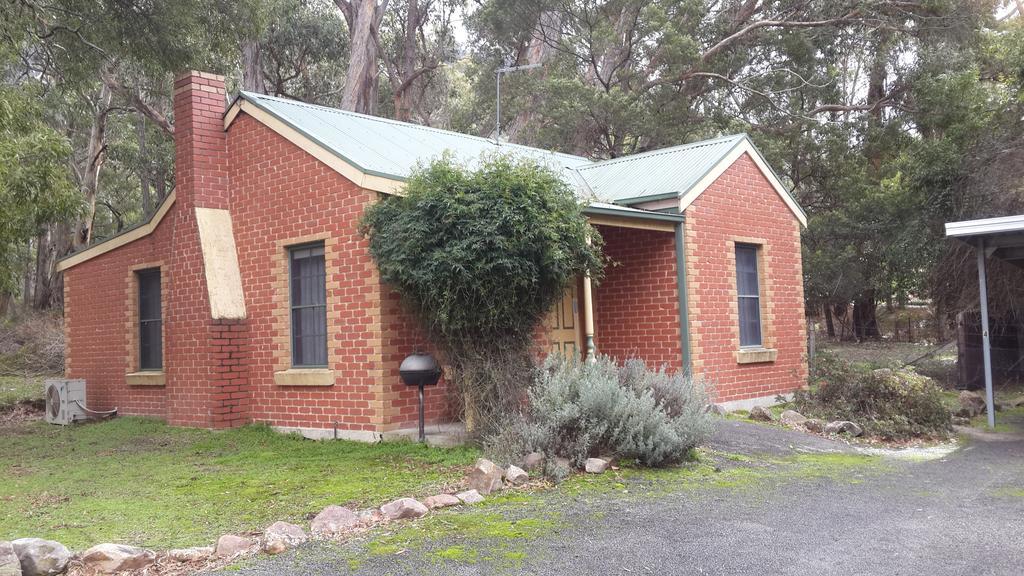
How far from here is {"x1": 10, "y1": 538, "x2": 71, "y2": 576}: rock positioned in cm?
482

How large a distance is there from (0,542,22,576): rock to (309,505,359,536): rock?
1769 mm

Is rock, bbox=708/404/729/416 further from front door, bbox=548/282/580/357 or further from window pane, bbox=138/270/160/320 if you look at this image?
window pane, bbox=138/270/160/320

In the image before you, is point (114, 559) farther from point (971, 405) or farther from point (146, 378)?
point (971, 405)

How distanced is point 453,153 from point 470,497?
4.60 meters

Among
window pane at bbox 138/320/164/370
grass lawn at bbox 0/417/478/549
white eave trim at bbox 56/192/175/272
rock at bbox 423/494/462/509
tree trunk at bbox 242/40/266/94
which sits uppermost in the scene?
tree trunk at bbox 242/40/266/94

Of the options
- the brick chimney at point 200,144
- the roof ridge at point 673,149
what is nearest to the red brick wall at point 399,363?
the brick chimney at point 200,144

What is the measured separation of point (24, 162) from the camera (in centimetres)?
1054

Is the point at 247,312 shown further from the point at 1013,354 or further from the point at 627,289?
the point at 1013,354

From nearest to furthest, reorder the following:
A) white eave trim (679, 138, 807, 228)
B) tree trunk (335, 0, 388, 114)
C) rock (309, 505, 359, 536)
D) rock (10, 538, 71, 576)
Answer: rock (10, 538, 71, 576) < rock (309, 505, 359, 536) < white eave trim (679, 138, 807, 228) < tree trunk (335, 0, 388, 114)

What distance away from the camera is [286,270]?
35.1ft

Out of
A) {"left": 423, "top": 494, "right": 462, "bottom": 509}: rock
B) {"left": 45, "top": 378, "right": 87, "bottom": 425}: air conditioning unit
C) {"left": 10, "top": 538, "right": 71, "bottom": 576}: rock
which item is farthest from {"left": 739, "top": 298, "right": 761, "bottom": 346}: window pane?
{"left": 45, "top": 378, "right": 87, "bottom": 425}: air conditioning unit

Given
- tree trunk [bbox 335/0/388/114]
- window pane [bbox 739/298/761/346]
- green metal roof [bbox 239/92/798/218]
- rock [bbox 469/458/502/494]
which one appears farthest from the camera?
tree trunk [bbox 335/0/388/114]

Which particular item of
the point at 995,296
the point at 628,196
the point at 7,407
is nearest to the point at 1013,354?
the point at 995,296

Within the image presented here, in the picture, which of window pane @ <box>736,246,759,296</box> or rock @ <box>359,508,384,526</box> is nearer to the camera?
rock @ <box>359,508,384,526</box>
